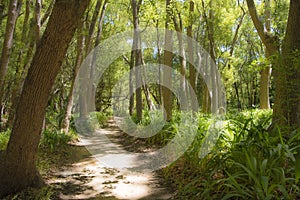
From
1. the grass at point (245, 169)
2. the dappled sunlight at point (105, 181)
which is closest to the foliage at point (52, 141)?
the dappled sunlight at point (105, 181)

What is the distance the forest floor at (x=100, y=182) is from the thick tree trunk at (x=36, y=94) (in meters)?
0.78

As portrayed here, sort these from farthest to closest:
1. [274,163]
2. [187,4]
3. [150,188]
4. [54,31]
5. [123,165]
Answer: [187,4]
[123,165]
[150,188]
[54,31]
[274,163]

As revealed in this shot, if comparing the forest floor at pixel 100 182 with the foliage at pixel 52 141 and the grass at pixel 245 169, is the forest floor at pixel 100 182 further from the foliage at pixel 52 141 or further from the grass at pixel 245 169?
the foliage at pixel 52 141

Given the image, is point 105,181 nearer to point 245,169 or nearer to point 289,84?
point 245,169

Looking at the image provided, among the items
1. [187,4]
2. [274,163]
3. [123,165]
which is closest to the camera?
[274,163]

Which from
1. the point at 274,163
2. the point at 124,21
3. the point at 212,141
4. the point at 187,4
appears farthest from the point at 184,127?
the point at 124,21

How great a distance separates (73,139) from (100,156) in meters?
2.22

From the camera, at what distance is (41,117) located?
416 cm

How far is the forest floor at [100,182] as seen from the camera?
15.7 feet

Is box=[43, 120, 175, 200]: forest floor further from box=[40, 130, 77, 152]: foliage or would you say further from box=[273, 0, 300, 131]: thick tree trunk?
box=[273, 0, 300, 131]: thick tree trunk

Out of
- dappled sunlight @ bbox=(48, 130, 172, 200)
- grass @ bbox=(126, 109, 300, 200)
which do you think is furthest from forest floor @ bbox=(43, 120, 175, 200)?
grass @ bbox=(126, 109, 300, 200)

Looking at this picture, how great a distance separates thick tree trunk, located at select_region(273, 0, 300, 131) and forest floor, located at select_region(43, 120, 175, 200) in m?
2.36

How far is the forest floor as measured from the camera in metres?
4.78

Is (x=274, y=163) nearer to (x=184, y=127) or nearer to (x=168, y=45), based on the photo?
(x=184, y=127)
